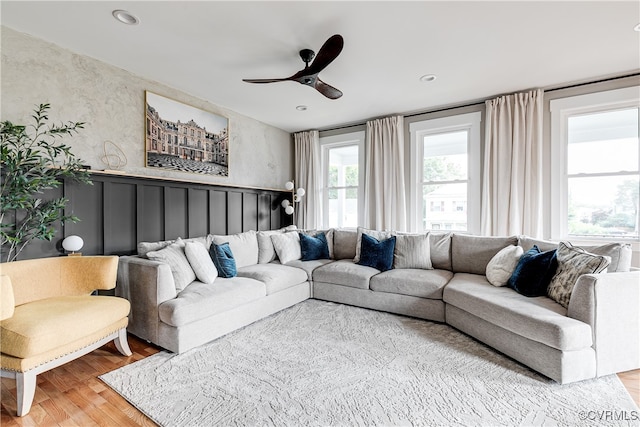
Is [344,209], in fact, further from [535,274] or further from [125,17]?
[125,17]

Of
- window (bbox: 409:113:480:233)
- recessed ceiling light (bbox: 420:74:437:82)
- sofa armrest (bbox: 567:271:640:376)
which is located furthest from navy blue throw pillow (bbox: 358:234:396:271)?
recessed ceiling light (bbox: 420:74:437:82)

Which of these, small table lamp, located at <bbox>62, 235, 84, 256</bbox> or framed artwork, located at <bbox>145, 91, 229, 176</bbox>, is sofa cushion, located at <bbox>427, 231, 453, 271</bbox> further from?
small table lamp, located at <bbox>62, 235, 84, 256</bbox>

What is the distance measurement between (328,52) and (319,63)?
7.0 inches

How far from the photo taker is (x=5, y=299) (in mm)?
1629

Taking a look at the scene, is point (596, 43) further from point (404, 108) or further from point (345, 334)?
point (345, 334)

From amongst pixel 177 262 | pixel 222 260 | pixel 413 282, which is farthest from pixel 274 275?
pixel 413 282

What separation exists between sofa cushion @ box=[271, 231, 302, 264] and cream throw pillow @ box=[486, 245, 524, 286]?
90.5 inches

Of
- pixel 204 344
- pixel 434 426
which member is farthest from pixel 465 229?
pixel 204 344

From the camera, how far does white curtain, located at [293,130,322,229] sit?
555 centimetres

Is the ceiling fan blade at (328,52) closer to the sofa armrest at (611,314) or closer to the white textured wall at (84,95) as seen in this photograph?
the white textured wall at (84,95)

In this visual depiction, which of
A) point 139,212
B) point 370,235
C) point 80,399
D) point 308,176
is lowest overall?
point 80,399

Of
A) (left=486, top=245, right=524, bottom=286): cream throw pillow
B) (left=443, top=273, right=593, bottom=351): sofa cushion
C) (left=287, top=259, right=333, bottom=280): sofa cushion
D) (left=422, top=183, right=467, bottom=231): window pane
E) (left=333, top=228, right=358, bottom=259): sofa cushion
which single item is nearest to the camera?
(left=443, top=273, right=593, bottom=351): sofa cushion

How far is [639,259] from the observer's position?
130 inches

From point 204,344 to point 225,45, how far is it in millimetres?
2645
